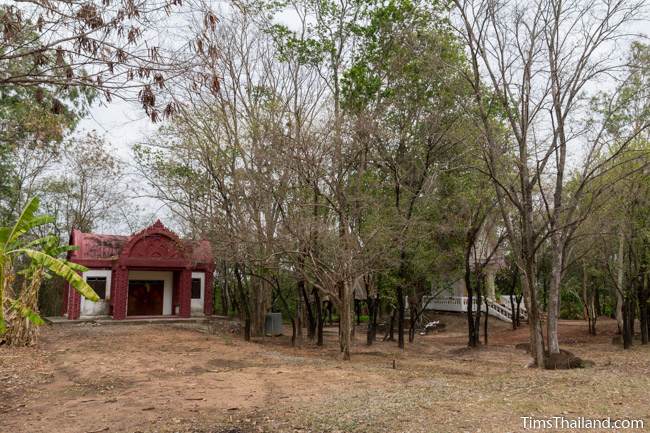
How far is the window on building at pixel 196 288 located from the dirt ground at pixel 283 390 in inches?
394

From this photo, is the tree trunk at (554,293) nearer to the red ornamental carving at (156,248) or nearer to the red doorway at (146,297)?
the red ornamental carving at (156,248)

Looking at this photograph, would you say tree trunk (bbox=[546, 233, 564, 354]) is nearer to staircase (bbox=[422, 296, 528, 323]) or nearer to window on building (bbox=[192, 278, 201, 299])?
staircase (bbox=[422, 296, 528, 323])

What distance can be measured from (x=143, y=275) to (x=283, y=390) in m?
19.8

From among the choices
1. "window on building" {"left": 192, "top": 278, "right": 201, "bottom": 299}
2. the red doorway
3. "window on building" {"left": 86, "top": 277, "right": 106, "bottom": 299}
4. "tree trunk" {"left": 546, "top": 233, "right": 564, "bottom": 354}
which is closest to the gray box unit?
"window on building" {"left": 192, "top": 278, "right": 201, "bottom": 299}

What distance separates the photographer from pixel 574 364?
552 inches

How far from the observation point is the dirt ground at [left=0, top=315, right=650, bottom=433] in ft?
24.7

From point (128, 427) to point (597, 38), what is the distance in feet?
46.6

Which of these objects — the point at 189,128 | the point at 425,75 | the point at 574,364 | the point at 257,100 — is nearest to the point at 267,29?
the point at 257,100

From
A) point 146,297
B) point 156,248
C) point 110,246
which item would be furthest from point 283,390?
point 146,297

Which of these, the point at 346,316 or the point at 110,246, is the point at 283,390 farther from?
the point at 110,246

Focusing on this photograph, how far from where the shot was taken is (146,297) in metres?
27.9

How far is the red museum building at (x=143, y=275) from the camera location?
25141mm

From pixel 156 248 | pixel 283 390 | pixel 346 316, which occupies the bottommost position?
pixel 283 390

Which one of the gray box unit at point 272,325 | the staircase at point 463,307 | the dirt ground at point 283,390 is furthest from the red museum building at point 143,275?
the staircase at point 463,307
